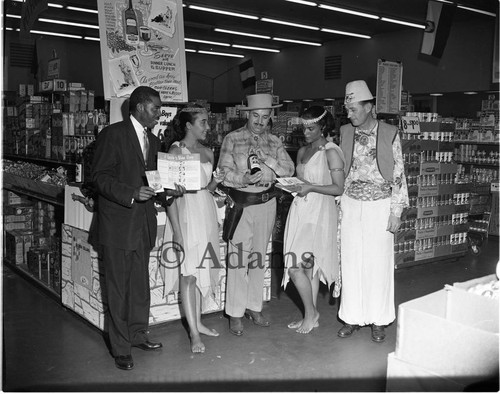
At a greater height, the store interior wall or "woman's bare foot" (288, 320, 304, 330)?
the store interior wall

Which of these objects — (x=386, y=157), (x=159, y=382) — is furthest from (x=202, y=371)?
(x=386, y=157)

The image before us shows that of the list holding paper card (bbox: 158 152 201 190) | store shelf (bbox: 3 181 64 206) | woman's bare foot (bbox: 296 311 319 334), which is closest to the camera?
holding paper card (bbox: 158 152 201 190)

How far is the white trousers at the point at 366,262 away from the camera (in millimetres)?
4336

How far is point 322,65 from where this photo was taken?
690 inches

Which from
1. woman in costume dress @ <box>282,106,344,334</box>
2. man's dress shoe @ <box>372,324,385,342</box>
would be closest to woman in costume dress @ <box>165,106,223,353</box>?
woman in costume dress @ <box>282,106,344,334</box>

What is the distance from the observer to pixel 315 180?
14.6 feet

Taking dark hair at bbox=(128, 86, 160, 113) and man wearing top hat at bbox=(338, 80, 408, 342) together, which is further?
man wearing top hat at bbox=(338, 80, 408, 342)

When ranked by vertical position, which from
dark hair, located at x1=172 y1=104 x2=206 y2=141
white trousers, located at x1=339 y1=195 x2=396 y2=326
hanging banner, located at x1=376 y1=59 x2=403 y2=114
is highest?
hanging banner, located at x1=376 y1=59 x2=403 y2=114

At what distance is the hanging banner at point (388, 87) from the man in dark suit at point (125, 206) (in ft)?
10.3

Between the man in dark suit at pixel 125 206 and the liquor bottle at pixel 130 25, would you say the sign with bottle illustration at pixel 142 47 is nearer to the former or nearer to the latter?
the liquor bottle at pixel 130 25

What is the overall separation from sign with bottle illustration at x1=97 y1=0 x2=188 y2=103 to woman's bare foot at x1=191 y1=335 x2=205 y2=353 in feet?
6.69

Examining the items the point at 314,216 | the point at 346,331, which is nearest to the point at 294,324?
the point at 346,331

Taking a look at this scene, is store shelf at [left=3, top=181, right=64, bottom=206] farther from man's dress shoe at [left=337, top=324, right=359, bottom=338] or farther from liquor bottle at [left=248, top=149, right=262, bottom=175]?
man's dress shoe at [left=337, top=324, right=359, bottom=338]

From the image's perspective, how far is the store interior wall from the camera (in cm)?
1329
